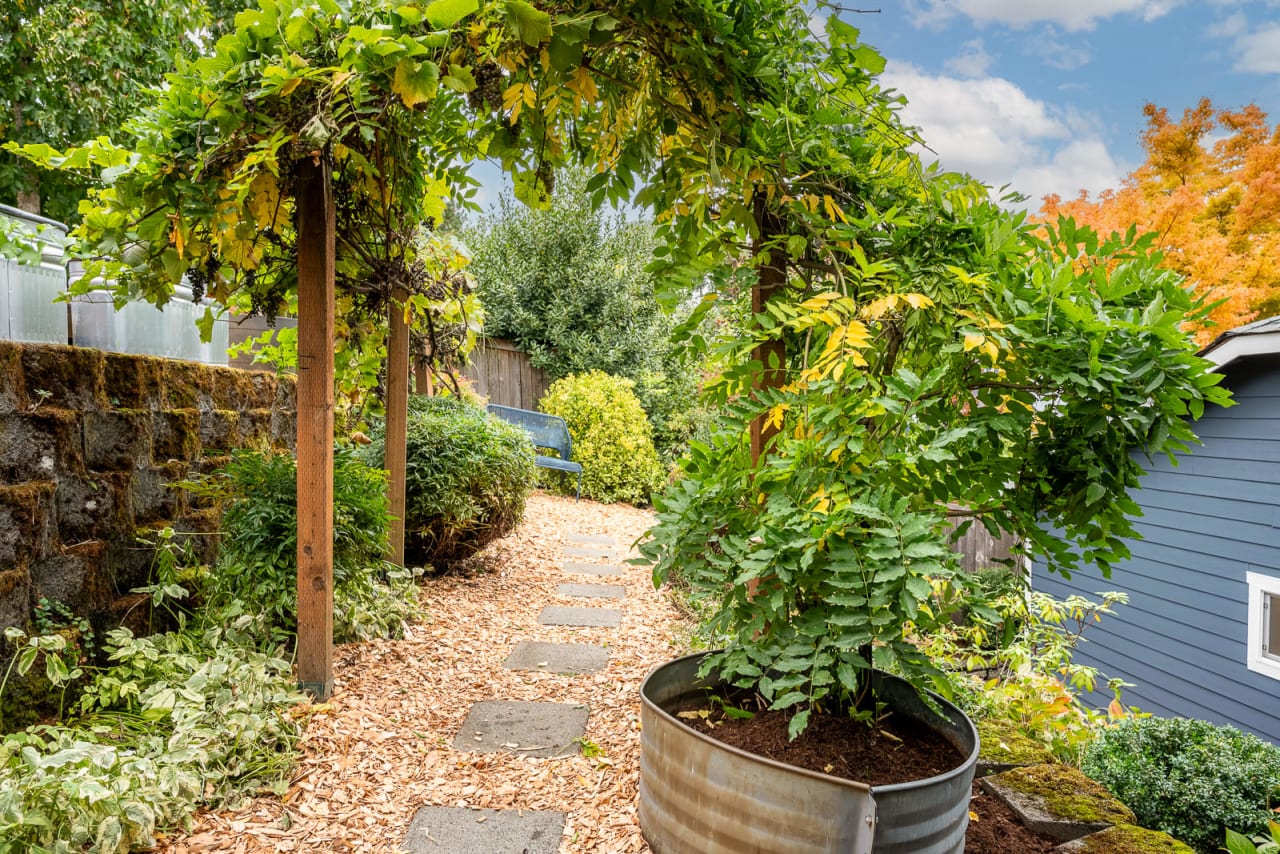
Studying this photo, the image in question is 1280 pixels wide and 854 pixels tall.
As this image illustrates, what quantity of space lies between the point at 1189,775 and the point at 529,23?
12.3ft

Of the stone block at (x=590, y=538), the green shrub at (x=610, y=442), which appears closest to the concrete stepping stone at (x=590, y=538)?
the stone block at (x=590, y=538)

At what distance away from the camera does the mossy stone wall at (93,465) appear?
2400 mm

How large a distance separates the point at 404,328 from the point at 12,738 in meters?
2.53

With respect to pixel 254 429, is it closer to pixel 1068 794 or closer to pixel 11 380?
pixel 11 380

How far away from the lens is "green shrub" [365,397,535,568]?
14.2 ft

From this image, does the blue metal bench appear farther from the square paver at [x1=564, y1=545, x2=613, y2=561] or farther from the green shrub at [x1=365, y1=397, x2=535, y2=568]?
the green shrub at [x1=365, y1=397, x2=535, y2=568]

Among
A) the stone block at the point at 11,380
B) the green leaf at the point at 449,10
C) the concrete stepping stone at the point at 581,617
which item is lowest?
the concrete stepping stone at the point at 581,617

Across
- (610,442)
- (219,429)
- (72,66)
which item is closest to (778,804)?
Answer: (219,429)

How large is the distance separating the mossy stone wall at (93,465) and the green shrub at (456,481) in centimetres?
103

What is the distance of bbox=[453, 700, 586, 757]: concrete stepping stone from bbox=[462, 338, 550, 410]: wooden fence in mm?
7137

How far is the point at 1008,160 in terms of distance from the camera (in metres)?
18.0

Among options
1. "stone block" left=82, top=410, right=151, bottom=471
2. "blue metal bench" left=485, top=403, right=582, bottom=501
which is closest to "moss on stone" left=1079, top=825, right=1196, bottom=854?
"stone block" left=82, top=410, right=151, bottom=471

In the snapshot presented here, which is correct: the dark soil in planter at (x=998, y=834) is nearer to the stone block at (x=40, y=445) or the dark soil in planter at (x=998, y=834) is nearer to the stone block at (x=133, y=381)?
the stone block at (x=40, y=445)

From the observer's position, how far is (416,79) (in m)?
2.11
